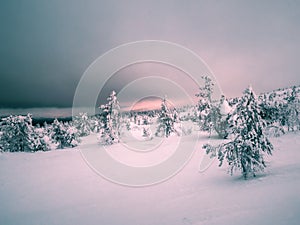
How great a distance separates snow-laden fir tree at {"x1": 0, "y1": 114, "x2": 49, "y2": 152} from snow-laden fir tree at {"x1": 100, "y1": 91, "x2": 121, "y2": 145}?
17391 mm

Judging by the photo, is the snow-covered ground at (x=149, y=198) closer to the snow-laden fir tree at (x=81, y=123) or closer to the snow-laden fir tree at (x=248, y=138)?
the snow-laden fir tree at (x=248, y=138)

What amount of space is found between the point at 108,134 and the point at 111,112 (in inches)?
209

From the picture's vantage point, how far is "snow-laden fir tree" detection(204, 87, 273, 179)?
13531 mm

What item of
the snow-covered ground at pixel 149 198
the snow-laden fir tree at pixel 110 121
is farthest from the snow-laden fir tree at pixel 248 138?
the snow-laden fir tree at pixel 110 121

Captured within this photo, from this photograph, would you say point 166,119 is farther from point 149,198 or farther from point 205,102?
point 149,198

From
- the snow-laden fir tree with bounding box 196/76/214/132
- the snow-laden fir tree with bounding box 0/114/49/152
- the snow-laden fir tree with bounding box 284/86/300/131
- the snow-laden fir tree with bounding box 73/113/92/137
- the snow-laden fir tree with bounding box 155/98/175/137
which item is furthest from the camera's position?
the snow-laden fir tree with bounding box 73/113/92/137

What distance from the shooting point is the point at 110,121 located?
42.4 meters

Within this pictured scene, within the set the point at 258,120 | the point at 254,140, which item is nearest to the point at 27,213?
the point at 254,140

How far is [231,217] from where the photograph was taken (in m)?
7.94

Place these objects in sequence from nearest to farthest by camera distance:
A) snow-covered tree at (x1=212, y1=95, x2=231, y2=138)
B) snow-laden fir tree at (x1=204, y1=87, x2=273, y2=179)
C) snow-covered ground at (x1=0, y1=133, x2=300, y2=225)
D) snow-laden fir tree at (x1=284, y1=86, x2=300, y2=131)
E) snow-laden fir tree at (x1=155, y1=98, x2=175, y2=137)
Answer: snow-covered ground at (x1=0, y1=133, x2=300, y2=225)
snow-laden fir tree at (x1=204, y1=87, x2=273, y2=179)
snow-laden fir tree at (x1=284, y1=86, x2=300, y2=131)
snow-covered tree at (x1=212, y1=95, x2=231, y2=138)
snow-laden fir tree at (x1=155, y1=98, x2=175, y2=137)

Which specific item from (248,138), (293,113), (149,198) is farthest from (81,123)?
(248,138)

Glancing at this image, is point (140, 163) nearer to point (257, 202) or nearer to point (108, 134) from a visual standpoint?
point (108, 134)

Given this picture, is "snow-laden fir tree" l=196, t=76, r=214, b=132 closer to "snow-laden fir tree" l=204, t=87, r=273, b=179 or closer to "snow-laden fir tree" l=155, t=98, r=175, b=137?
"snow-laden fir tree" l=155, t=98, r=175, b=137

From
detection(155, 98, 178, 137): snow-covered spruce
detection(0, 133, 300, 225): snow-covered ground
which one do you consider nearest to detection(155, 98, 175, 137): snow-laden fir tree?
detection(155, 98, 178, 137): snow-covered spruce
